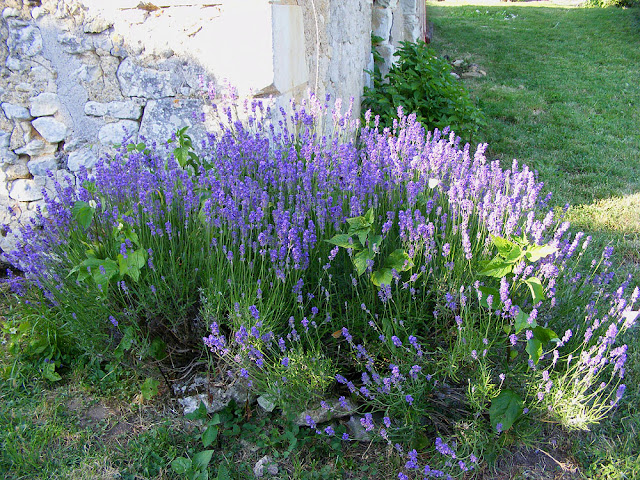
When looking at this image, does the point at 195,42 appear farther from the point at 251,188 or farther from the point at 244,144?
the point at 251,188

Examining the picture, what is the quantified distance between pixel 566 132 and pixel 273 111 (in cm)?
470

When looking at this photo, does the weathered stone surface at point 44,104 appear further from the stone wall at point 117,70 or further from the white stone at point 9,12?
the white stone at point 9,12

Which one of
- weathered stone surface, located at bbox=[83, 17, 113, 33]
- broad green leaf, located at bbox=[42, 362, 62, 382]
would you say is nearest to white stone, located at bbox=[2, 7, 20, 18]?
weathered stone surface, located at bbox=[83, 17, 113, 33]

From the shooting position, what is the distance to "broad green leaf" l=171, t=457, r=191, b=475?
2.13 meters

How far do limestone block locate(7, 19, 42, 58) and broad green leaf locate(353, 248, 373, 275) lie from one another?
2729 mm

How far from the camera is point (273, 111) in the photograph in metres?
3.26

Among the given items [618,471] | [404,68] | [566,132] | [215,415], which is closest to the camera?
[618,471]

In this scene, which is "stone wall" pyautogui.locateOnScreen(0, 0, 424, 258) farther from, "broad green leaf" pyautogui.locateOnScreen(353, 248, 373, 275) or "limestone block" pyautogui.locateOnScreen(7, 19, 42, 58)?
"broad green leaf" pyautogui.locateOnScreen(353, 248, 373, 275)

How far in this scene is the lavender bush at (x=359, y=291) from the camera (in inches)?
81.9

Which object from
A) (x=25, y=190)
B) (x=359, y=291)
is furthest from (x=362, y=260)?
(x=25, y=190)

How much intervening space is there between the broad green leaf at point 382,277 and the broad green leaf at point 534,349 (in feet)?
1.92

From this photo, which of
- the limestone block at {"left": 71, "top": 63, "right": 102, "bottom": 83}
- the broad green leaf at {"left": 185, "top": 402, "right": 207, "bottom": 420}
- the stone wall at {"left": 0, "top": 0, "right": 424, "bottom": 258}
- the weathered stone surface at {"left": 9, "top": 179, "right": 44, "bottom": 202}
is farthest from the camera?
the weathered stone surface at {"left": 9, "top": 179, "right": 44, "bottom": 202}

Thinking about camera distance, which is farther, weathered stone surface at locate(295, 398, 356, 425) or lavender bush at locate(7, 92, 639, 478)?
weathered stone surface at locate(295, 398, 356, 425)

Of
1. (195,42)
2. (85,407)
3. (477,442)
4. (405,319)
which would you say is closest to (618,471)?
(477,442)
